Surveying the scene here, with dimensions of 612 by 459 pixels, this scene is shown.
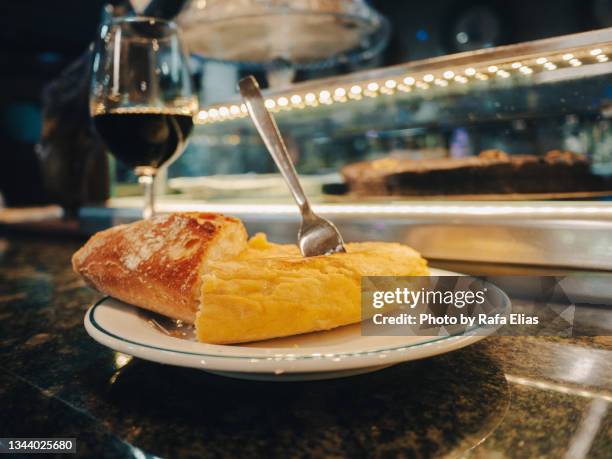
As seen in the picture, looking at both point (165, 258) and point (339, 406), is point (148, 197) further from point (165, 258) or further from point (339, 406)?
point (339, 406)

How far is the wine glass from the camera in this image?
0.91 metres

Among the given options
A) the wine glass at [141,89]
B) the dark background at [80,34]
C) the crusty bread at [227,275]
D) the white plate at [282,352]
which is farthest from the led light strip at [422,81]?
the dark background at [80,34]

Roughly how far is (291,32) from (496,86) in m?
0.79

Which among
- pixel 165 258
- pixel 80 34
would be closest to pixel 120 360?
pixel 165 258

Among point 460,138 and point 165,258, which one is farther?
point 460,138

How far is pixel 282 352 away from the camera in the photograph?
41 centimetres

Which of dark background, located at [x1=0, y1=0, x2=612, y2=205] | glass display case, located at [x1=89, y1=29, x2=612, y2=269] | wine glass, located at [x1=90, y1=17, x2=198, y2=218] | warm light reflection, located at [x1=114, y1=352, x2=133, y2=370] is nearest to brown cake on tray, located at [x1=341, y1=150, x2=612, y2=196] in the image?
glass display case, located at [x1=89, y1=29, x2=612, y2=269]

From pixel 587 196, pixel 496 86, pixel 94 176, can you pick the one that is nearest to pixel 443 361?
pixel 587 196

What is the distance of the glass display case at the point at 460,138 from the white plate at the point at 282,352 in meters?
0.49

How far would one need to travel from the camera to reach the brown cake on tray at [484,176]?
1.03 m

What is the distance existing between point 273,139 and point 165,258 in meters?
0.25

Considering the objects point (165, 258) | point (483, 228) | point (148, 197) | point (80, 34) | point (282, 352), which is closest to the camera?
point (282, 352)

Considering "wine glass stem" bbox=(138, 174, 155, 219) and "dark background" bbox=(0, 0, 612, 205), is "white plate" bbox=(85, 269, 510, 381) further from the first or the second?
"dark background" bbox=(0, 0, 612, 205)

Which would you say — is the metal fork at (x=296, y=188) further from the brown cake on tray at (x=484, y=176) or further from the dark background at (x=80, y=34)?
the dark background at (x=80, y=34)
